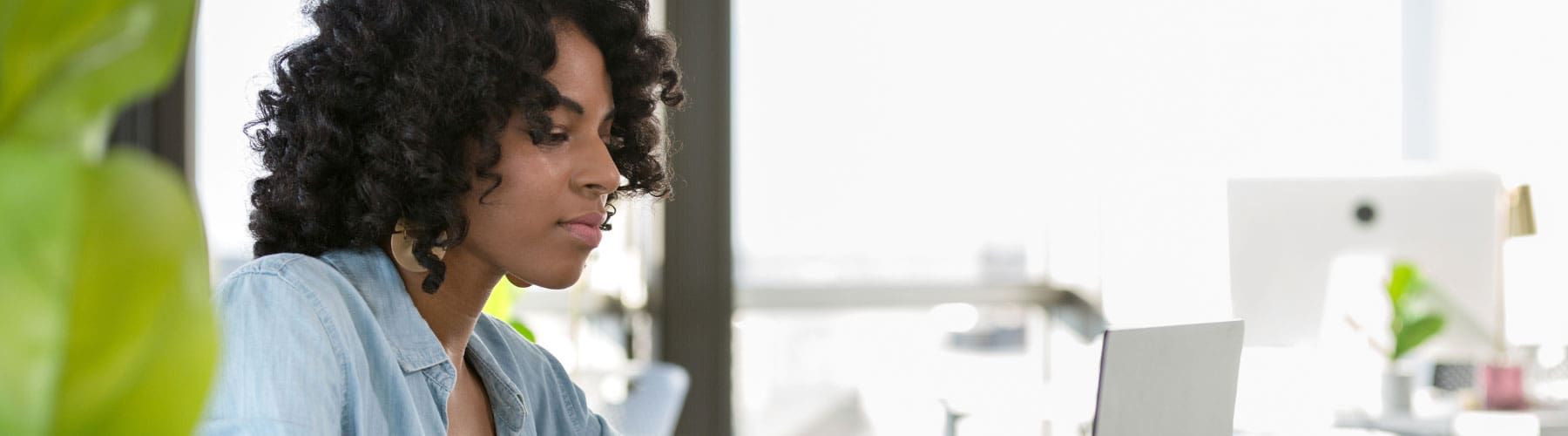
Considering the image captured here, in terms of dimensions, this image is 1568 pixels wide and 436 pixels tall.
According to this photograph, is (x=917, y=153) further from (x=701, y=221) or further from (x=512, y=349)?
(x=512, y=349)

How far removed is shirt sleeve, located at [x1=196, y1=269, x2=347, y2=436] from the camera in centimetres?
66

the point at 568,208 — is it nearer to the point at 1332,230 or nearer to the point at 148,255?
the point at 148,255

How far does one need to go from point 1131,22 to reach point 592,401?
1727 millimetres

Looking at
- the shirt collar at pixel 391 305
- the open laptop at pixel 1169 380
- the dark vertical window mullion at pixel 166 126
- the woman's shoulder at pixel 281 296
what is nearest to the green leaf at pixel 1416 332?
the open laptop at pixel 1169 380

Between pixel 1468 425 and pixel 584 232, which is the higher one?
pixel 584 232

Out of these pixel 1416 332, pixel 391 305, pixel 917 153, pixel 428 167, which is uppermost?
pixel 917 153

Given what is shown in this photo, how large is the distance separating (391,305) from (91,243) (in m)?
0.78

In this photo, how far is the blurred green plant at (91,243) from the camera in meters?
0.20

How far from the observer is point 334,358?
801 mm

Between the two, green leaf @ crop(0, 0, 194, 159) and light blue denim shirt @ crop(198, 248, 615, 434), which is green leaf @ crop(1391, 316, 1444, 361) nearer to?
light blue denim shirt @ crop(198, 248, 615, 434)

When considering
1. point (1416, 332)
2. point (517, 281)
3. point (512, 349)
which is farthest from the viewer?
point (1416, 332)

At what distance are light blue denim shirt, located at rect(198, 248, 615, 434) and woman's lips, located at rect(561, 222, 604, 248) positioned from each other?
132mm

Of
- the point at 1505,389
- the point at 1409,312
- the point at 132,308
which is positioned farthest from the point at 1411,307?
the point at 132,308

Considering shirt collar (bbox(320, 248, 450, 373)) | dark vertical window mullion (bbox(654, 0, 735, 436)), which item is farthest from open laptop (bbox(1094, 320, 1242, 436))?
dark vertical window mullion (bbox(654, 0, 735, 436))
